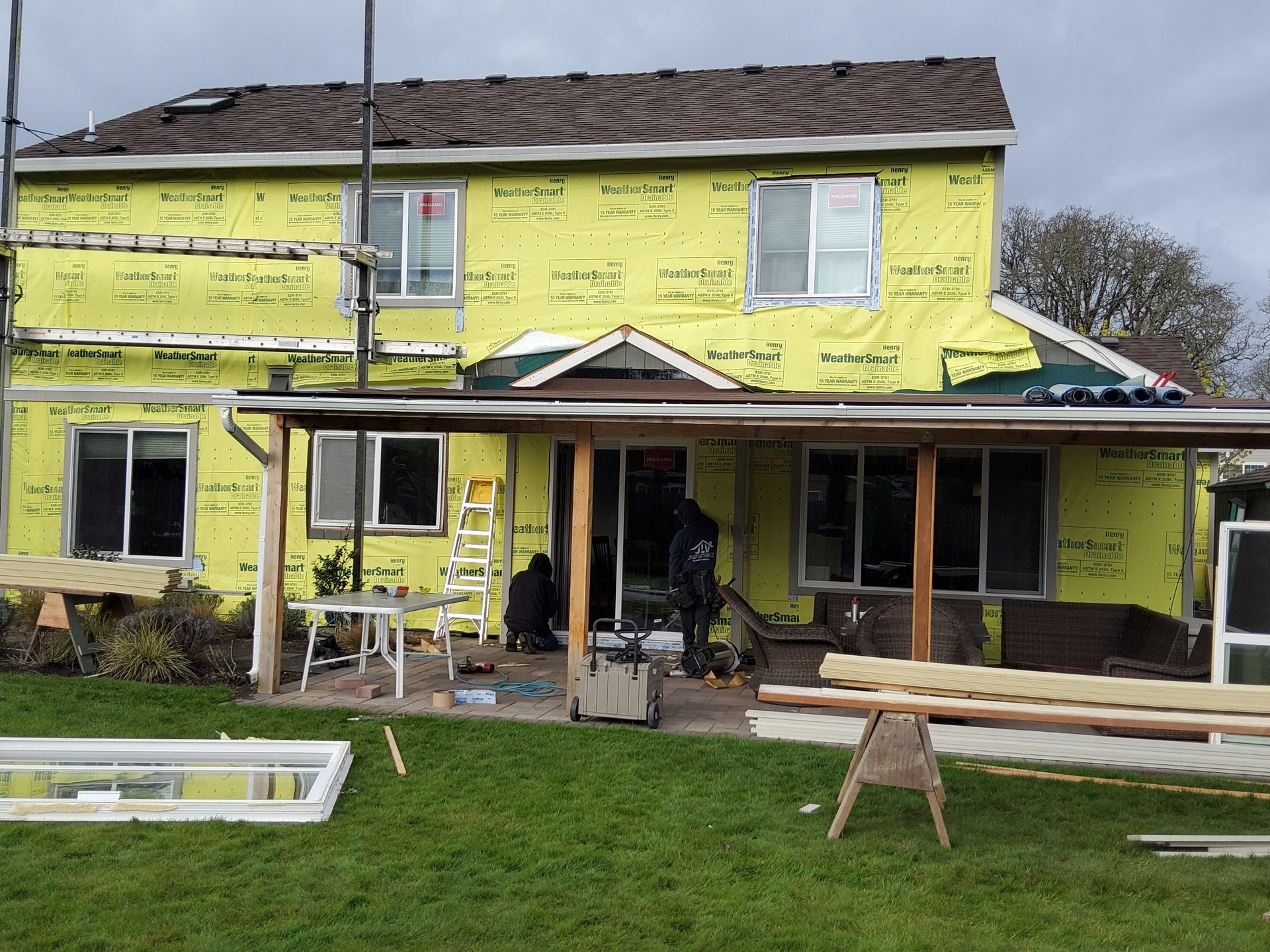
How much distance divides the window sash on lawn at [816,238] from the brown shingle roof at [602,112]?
26.1 inches

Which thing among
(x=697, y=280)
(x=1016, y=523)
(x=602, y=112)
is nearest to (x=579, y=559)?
(x=697, y=280)

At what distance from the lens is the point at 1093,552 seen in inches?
447

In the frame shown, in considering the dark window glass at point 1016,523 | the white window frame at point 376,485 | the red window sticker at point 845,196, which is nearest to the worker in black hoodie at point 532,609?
the white window frame at point 376,485

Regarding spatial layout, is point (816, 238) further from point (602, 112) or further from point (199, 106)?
point (199, 106)

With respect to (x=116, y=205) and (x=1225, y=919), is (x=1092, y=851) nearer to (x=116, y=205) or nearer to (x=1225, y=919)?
(x=1225, y=919)

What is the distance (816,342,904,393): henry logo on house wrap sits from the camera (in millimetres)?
11695

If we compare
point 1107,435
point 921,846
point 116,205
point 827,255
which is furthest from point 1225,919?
point 116,205

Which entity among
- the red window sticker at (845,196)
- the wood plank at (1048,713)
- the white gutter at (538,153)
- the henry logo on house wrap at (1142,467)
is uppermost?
the white gutter at (538,153)

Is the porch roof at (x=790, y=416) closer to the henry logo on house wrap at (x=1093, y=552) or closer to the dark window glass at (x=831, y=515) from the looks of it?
the dark window glass at (x=831, y=515)

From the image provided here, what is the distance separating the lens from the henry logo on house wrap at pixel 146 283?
43.5 ft

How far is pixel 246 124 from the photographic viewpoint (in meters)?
14.2

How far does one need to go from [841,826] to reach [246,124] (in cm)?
1249

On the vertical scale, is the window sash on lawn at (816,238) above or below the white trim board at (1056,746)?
above

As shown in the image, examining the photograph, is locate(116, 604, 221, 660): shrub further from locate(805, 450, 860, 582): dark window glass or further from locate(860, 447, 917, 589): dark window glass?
locate(860, 447, 917, 589): dark window glass
